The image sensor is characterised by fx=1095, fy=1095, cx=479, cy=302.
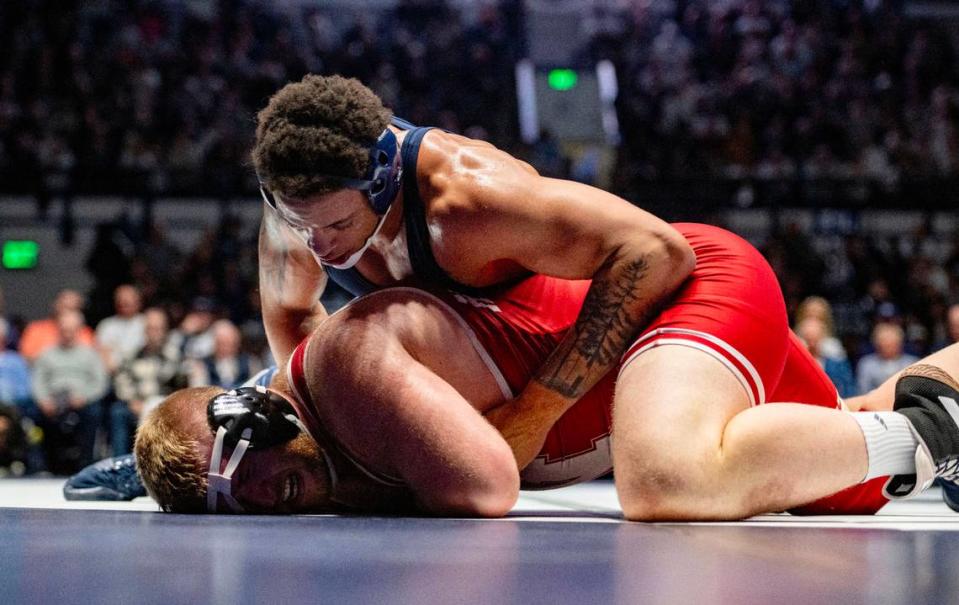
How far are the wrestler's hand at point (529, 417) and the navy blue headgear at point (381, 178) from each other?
1.46ft

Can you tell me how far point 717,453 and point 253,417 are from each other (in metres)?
0.83

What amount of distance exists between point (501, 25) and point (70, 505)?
1000 centimetres

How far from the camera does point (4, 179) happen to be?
8258 millimetres

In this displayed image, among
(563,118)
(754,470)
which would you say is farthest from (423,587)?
(563,118)

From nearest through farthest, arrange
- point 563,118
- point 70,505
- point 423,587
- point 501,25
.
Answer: point 423,587 → point 70,505 → point 563,118 → point 501,25

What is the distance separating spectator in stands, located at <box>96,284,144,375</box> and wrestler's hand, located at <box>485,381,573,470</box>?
448cm

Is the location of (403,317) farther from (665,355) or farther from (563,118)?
(563,118)

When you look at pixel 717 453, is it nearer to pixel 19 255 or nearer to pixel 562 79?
pixel 19 255

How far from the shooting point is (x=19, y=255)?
8.28m

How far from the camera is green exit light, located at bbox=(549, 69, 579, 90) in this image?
37.7 ft

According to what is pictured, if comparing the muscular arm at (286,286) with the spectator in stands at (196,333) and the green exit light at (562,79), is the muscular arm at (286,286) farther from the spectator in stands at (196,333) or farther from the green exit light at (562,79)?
the green exit light at (562,79)

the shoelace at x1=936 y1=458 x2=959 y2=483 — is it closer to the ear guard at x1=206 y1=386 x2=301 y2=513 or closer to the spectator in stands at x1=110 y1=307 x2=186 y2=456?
the ear guard at x1=206 y1=386 x2=301 y2=513

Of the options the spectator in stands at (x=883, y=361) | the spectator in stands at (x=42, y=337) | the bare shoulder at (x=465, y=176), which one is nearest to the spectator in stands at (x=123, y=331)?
the spectator in stands at (x=42, y=337)

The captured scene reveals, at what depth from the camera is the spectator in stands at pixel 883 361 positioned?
620 cm
